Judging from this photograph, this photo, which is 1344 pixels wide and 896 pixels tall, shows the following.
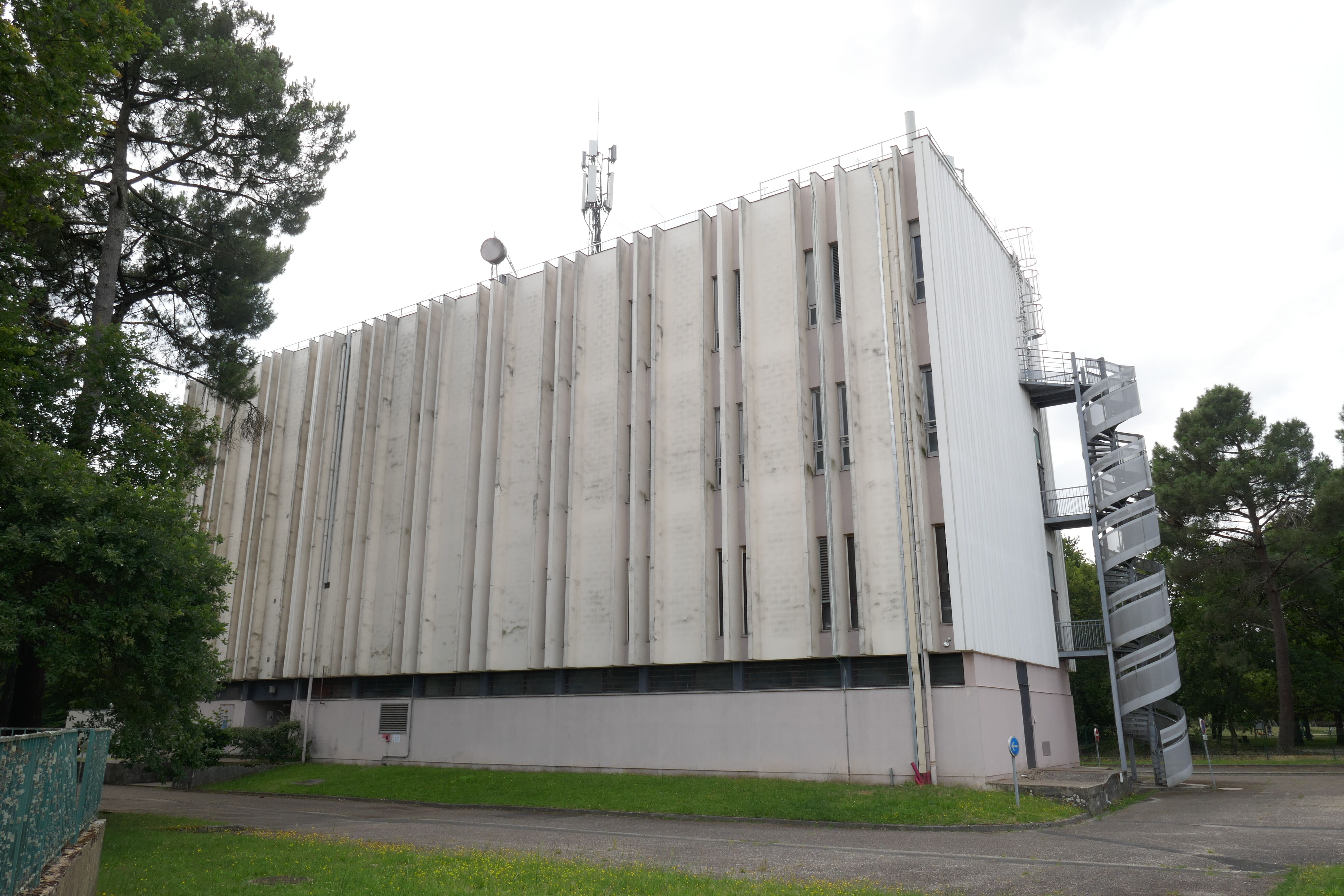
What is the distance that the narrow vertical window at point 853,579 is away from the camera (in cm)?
2358

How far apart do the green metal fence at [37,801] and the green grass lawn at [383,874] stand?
63.8 inches

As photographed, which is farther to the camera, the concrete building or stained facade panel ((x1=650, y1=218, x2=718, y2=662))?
stained facade panel ((x1=650, y1=218, x2=718, y2=662))

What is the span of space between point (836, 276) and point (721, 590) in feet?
32.6

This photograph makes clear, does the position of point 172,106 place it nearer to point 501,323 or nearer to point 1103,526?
point 501,323

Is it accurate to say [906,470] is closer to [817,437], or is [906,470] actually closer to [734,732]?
[817,437]

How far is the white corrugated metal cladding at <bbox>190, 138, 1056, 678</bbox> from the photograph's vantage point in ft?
79.2

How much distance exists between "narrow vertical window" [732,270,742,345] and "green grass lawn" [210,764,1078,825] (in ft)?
42.0

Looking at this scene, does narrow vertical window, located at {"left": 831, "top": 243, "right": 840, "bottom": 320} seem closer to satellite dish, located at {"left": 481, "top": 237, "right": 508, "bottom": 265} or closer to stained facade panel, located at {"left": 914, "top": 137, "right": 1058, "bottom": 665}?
stained facade panel, located at {"left": 914, "top": 137, "right": 1058, "bottom": 665}

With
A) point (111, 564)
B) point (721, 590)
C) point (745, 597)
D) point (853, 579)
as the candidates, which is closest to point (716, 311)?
point (721, 590)

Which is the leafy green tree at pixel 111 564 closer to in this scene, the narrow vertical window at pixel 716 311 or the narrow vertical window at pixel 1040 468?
the narrow vertical window at pixel 716 311

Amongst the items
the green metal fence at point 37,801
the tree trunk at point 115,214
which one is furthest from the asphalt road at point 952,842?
the tree trunk at point 115,214

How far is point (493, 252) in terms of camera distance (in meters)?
35.3

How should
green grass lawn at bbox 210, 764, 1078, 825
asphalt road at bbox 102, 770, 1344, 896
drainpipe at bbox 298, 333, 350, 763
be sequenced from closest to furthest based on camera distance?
asphalt road at bbox 102, 770, 1344, 896 → green grass lawn at bbox 210, 764, 1078, 825 → drainpipe at bbox 298, 333, 350, 763

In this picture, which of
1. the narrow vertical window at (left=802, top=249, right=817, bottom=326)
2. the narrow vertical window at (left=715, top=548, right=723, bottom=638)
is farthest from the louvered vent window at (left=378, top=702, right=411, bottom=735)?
the narrow vertical window at (left=802, top=249, right=817, bottom=326)
